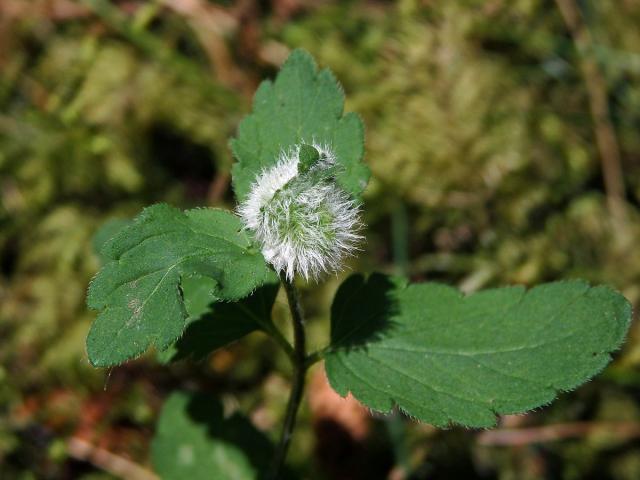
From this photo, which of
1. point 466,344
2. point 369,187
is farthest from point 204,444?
point 369,187

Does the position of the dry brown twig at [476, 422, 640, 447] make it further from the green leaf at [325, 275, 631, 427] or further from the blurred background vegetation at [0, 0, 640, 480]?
the green leaf at [325, 275, 631, 427]

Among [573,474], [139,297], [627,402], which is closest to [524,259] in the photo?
[627,402]

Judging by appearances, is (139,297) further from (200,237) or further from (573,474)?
(573,474)

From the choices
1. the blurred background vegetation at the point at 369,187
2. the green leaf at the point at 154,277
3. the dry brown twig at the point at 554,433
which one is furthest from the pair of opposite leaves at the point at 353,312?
the dry brown twig at the point at 554,433

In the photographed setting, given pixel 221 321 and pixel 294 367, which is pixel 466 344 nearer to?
pixel 294 367

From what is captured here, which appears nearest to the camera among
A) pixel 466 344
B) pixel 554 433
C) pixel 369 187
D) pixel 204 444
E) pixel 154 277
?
pixel 154 277

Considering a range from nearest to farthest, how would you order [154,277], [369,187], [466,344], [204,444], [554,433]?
[154,277]
[466,344]
[204,444]
[554,433]
[369,187]
